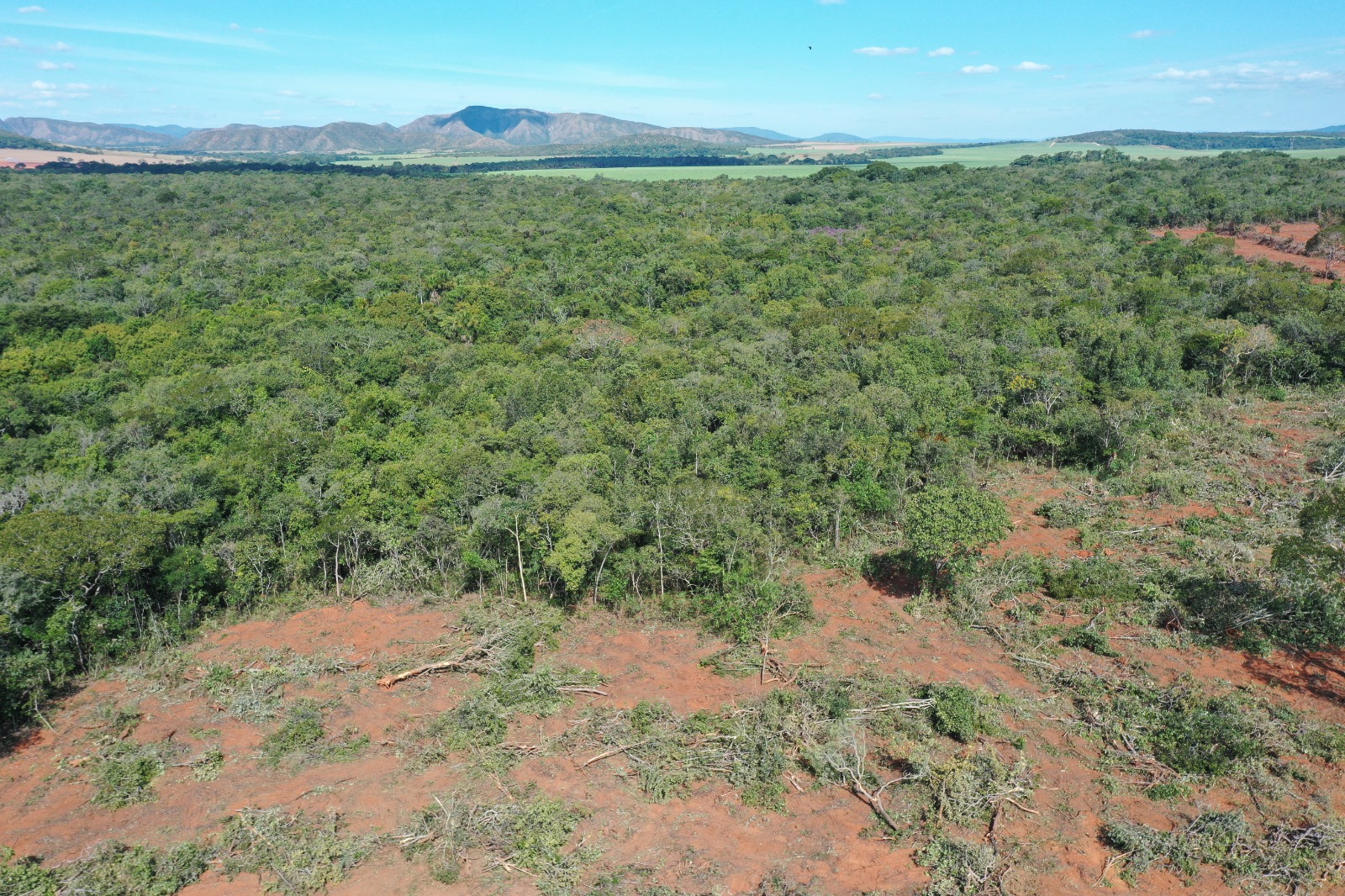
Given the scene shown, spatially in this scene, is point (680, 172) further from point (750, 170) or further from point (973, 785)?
point (973, 785)

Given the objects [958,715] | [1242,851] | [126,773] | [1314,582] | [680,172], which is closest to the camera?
[1242,851]

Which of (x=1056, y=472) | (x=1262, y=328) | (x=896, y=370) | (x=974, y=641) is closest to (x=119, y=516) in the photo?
(x=974, y=641)

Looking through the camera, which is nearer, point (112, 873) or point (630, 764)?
point (112, 873)

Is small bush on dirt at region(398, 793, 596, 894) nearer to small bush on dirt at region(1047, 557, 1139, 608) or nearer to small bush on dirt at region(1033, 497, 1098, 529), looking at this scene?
small bush on dirt at region(1047, 557, 1139, 608)

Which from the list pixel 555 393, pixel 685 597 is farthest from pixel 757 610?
pixel 555 393

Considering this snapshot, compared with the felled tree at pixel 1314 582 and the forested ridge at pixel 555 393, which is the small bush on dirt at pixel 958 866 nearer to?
the forested ridge at pixel 555 393

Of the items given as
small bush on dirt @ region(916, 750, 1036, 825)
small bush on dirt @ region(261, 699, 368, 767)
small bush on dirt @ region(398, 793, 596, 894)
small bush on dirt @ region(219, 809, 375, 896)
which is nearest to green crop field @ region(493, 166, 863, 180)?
small bush on dirt @ region(261, 699, 368, 767)
